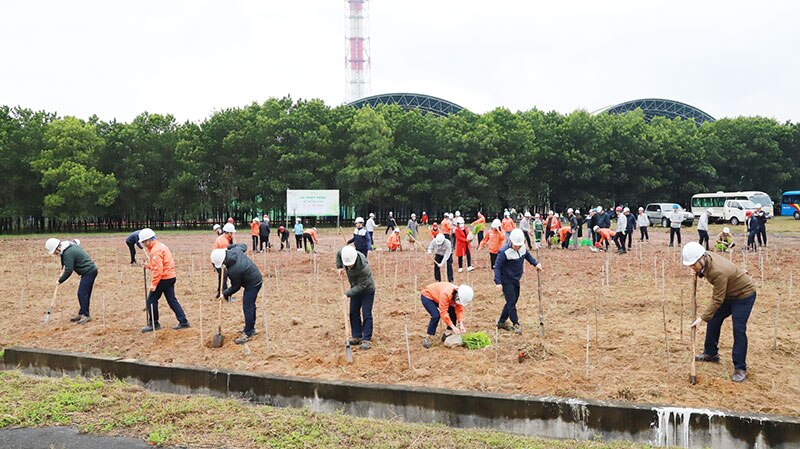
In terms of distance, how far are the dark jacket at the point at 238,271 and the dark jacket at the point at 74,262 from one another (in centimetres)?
327

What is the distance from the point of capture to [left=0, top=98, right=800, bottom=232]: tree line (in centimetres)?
4169

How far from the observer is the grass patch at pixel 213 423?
15.8 ft

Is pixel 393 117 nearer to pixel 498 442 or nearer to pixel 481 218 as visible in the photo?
pixel 481 218

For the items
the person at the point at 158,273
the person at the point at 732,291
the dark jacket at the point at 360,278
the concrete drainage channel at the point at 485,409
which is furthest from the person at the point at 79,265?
the person at the point at 732,291

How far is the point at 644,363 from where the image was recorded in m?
6.55

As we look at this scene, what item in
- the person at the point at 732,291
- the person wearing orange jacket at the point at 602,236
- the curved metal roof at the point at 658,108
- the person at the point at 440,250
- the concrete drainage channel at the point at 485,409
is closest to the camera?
the concrete drainage channel at the point at 485,409

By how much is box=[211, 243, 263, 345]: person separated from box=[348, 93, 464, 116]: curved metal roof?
182 ft

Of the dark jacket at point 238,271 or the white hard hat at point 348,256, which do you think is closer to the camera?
the white hard hat at point 348,256

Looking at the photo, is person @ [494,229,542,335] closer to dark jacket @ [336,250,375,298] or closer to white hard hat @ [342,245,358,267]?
dark jacket @ [336,250,375,298]

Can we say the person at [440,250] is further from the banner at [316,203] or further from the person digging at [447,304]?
the banner at [316,203]

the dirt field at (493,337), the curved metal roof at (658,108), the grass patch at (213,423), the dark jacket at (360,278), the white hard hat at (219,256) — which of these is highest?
the curved metal roof at (658,108)

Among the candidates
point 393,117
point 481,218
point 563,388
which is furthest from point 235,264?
point 393,117

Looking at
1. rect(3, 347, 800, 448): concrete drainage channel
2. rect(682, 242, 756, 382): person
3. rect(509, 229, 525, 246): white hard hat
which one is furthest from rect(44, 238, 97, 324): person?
rect(682, 242, 756, 382): person

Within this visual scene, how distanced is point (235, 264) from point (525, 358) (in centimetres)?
436
